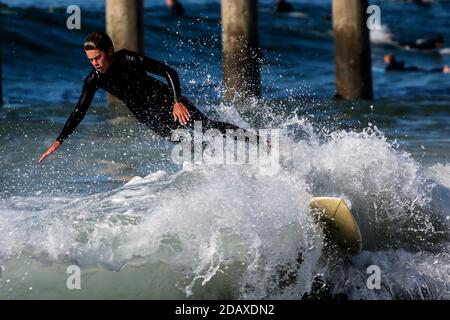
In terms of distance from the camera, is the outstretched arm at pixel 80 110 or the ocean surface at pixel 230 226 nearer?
the ocean surface at pixel 230 226

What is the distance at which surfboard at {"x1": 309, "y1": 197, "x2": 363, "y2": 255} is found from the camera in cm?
677

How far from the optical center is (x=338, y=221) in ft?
22.2

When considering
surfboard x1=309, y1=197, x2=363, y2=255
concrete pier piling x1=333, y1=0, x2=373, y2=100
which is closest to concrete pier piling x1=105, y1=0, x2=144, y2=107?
concrete pier piling x1=333, y1=0, x2=373, y2=100

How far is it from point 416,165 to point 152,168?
3.21m

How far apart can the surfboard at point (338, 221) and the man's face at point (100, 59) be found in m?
1.93

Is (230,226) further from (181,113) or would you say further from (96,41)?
(96,41)

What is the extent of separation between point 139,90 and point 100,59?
1.88 ft

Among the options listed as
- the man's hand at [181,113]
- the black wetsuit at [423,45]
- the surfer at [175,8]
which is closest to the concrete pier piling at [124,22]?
the man's hand at [181,113]

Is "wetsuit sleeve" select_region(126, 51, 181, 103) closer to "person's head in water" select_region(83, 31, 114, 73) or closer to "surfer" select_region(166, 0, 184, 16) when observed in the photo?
"person's head in water" select_region(83, 31, 114, 73)

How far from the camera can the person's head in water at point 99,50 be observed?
7568mm

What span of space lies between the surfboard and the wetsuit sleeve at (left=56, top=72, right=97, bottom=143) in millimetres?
1998

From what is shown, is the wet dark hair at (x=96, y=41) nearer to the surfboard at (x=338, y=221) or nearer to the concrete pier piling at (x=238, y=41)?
the surfboard at (x=338, y=221)
